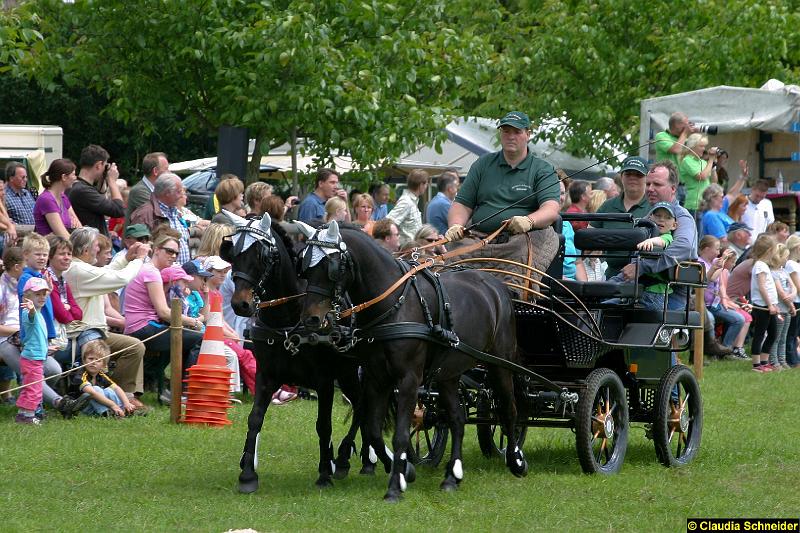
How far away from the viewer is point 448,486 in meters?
8.59

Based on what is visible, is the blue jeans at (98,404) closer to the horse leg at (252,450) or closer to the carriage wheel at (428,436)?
the carriage wheel at (428,436)

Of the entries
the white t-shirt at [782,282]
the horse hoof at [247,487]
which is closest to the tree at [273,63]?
the white t-shirt at [782,282]

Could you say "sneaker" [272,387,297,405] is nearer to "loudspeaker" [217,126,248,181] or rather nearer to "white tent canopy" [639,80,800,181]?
"loudspeaker" [217,126,248,181]

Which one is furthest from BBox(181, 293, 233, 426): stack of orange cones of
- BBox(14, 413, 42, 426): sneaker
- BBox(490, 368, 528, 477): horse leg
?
BBox(490, 368, 528, 477): horse leg

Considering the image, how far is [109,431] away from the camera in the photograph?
1081 centimetres

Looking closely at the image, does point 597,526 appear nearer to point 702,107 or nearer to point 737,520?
point 737,520

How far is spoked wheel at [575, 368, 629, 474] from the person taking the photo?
9.02 m

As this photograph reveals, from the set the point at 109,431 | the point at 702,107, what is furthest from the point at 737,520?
the point at 702,107

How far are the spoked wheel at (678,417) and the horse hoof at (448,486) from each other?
1.84 m

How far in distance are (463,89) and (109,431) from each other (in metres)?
11.6

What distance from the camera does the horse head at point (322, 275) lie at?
774 centimetres

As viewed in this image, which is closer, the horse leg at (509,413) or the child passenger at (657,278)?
the horse leg at (509,413)

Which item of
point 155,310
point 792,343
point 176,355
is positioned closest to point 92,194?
point 155,310

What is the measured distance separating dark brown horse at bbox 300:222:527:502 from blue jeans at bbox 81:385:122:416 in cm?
357
